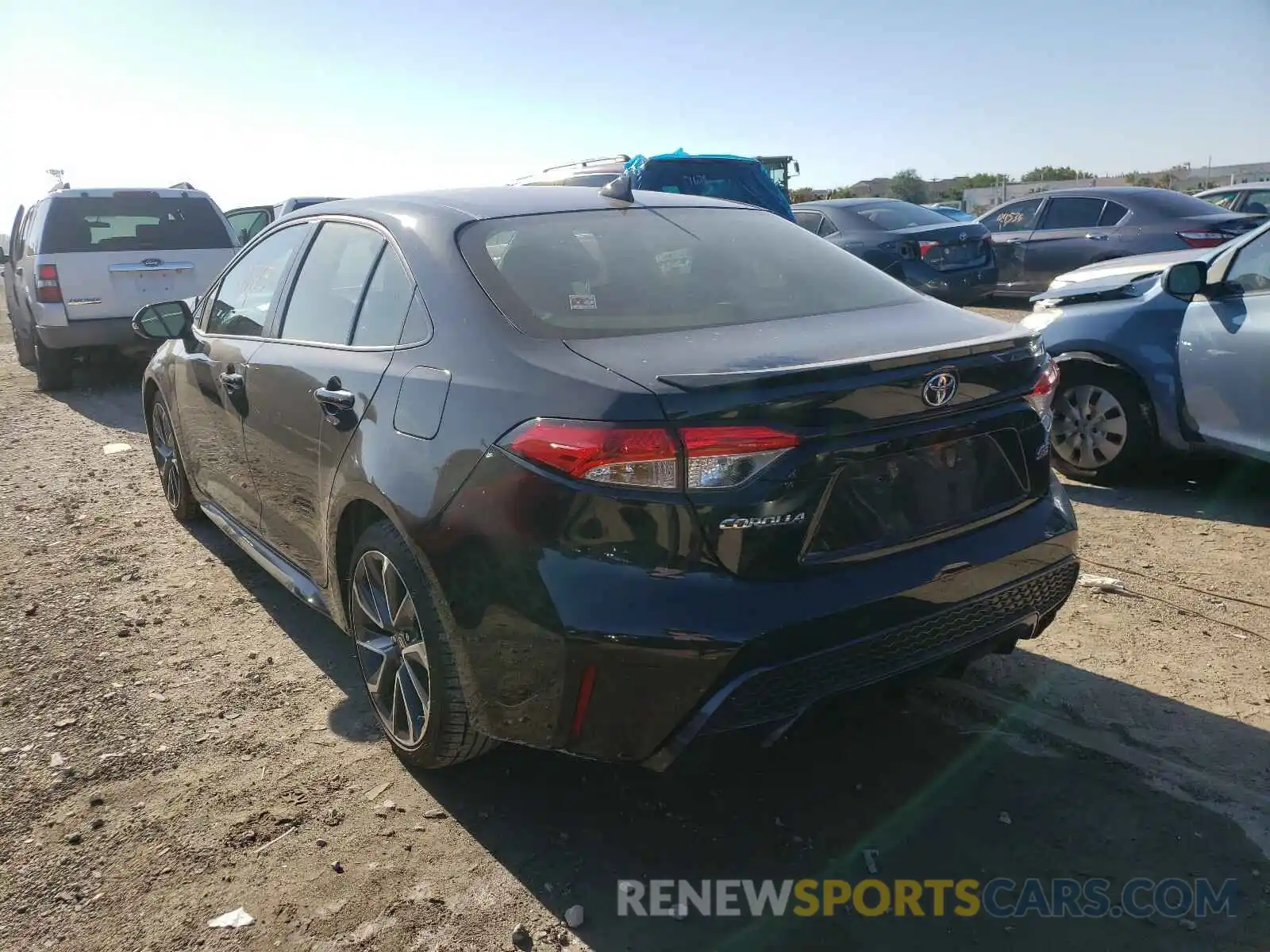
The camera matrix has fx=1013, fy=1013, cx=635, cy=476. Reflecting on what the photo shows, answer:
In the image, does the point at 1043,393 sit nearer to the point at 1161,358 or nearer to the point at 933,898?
the point at 933,898

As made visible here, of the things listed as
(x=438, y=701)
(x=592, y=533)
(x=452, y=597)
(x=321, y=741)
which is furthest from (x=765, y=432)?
(x=321, y=741)

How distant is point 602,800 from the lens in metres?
2.94

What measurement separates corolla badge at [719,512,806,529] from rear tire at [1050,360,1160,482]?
11.9 ft

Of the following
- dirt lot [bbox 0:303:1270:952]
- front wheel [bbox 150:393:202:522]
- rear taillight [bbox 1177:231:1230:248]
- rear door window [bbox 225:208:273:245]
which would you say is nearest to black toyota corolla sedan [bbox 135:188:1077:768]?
dirt lot [bbox 0:303:1270:952]

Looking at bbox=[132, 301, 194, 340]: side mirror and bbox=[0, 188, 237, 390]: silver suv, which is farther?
bbox=[0, 188, 237, 390]: silver suv

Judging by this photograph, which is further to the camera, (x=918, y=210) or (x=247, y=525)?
(x=918, y=210)

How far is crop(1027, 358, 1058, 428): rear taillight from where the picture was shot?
2.74 metres

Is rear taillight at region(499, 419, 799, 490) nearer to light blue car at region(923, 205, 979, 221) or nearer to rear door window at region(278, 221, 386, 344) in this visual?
rear door window at region(278, 221, 386, 344)

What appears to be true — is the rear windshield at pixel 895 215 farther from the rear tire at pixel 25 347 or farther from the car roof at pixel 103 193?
the rear tire at pixel 25 347

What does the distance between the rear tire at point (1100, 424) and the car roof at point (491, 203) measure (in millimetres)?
2767

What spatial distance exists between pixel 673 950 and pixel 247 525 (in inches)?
106

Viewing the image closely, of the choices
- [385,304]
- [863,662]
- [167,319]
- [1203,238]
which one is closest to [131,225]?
[167,319]

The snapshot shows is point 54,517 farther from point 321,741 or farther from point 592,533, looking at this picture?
point 592,533

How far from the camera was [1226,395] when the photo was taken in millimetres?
4816
